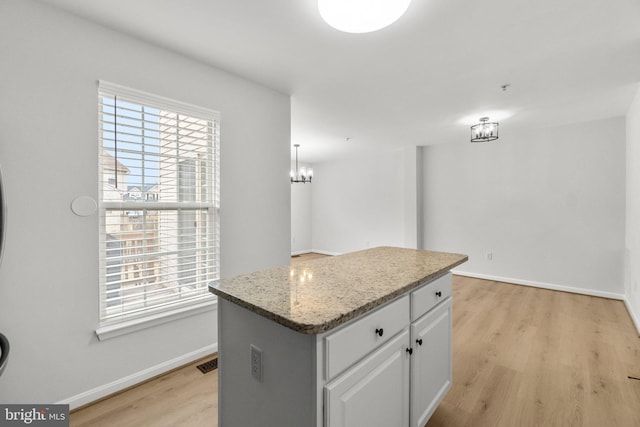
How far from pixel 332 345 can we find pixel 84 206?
1.73m

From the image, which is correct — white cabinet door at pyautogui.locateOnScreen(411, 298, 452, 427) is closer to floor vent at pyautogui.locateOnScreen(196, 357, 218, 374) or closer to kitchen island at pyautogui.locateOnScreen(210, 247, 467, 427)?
kitchen island at pyautogui.locateOnScreen(210, 247, 467, 427)

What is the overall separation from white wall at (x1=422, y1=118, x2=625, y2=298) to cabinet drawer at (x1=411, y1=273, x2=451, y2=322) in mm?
3577

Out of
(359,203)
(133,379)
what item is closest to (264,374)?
(133,379)

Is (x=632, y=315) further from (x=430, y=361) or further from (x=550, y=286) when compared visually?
(x=430, y=361)

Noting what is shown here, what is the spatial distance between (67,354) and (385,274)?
1.92m

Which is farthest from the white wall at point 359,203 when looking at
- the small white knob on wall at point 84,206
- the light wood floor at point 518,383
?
the small white knob on wall at point 84,206

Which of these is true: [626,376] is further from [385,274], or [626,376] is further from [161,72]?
[161,72]

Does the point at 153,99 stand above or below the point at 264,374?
above

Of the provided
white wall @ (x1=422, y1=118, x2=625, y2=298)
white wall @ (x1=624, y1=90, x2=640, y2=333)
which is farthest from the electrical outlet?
white wall @ (x1=422, y1=118, x2=625, y2=298)

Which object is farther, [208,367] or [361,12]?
[208,367]

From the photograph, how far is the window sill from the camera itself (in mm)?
1833

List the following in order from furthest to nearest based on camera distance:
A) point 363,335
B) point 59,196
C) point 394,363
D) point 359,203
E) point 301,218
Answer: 1. point 301,218
2. point 359,203
3. point 59,196
4. point 394,363
5. point 363,335

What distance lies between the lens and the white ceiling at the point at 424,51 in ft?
5.50

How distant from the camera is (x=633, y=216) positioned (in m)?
3.13
